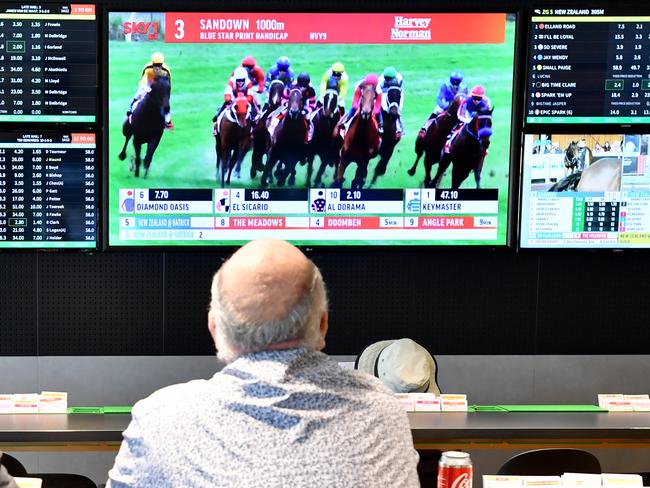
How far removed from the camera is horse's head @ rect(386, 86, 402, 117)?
4.60 meters

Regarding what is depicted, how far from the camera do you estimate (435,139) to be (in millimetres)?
4637

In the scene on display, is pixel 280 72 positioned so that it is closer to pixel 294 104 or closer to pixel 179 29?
pixel 294 104

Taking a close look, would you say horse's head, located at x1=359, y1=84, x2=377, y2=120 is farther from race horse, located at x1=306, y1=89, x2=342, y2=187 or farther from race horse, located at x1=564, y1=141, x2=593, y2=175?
race horse, located at x1=564, y1=141, x2=593, y2=175

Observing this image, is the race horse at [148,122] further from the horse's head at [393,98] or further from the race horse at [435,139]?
the race horse at [435,139]

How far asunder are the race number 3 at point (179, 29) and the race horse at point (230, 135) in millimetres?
411

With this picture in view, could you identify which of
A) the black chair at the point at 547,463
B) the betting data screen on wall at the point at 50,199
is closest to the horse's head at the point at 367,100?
the betting data screen on wall at the point at 50,199

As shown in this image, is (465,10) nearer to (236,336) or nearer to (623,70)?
(623,70)

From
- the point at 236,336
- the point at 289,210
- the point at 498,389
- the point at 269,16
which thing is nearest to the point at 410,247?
the point at 289,210

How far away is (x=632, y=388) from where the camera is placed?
16.7ft

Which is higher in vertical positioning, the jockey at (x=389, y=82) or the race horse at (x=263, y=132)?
the jockey at (x=389, y=82)

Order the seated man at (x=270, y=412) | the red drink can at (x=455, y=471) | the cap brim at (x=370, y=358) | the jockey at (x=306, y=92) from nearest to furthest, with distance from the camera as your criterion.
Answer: the seated man at (x=270, y=412), the red drink can at (x=455, y=471), the cap brim at (x=370, y=358), the jockey at (x=306, y=92)

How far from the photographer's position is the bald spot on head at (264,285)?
1.62 meters

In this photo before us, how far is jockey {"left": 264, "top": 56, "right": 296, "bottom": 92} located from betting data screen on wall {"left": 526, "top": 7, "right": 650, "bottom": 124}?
1.19 m

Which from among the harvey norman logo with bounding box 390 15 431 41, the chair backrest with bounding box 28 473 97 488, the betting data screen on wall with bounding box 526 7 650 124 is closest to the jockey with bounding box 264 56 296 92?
the harvey norman logo with bounding box 390 15 431 41
